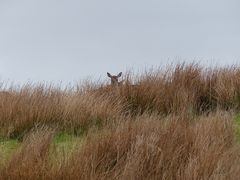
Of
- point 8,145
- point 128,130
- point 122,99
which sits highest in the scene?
point 122,99

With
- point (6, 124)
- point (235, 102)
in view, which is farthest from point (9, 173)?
point (235, 102)

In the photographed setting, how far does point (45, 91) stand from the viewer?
27.0 feet

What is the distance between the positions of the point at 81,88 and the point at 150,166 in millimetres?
4517

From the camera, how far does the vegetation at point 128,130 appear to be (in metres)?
4.27

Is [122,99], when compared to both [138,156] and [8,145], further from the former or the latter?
[138,156]

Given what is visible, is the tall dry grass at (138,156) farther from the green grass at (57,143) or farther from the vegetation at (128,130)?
the green grass at (57,143)

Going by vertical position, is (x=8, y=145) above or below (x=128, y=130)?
below

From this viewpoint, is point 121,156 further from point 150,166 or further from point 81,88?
point 81,88

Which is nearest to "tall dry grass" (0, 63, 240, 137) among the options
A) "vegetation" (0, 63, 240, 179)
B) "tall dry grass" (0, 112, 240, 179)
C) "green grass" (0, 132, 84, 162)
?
"vegetation" (0, 63, 240, 179)

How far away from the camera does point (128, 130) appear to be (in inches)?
200

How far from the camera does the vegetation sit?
14.0ft

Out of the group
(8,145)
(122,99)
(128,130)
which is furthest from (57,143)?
(122,99)

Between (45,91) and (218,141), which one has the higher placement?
(45,91)

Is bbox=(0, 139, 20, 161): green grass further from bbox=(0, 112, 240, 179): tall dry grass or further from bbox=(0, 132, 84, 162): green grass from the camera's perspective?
bbox=(0, 112, 240, 179): tall dry grass
